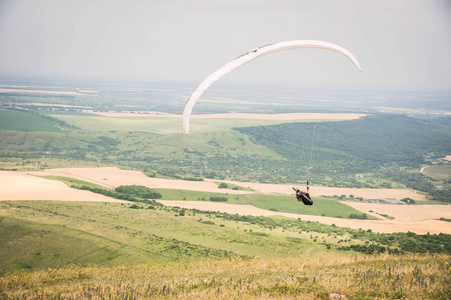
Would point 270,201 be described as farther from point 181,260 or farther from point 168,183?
point 181,260

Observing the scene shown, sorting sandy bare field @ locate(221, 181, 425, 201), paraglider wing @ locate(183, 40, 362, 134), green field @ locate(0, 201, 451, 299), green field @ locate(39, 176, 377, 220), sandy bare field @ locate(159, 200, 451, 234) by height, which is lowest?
sandy bare field @ locate(221, 181, 425, 201)

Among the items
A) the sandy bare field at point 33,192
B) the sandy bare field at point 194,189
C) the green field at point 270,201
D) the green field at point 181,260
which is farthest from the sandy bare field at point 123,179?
the green field at point 181,260

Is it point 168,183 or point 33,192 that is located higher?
point 33,192

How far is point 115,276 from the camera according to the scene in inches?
902

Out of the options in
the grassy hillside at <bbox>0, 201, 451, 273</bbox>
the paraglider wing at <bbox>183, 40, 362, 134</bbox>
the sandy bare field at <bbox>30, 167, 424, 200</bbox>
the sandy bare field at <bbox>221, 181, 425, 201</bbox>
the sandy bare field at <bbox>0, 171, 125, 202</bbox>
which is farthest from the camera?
the sandy bare field at <bbox>221, 181, 425, 201</bbox>

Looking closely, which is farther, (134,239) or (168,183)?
(168,183)

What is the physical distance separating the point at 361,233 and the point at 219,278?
2069 inches

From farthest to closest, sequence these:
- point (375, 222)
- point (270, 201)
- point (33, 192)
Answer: point (270, 201) → point (375, 222) → point (33, 192)

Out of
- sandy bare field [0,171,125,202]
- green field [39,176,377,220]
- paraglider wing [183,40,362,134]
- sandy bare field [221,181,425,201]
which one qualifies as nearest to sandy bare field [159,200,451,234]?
green field [39,176,377,220]

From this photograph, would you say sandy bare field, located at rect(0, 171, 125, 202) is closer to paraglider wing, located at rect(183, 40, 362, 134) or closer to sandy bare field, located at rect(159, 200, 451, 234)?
sandy bare field, located at rect(159, 200, 451, 234)

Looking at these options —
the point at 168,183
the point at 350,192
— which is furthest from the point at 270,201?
the point at 350,192

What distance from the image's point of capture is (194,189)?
119 meters

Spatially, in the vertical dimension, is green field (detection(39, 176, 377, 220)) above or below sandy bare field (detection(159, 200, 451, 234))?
below

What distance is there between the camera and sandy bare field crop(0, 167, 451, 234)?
244 ft
